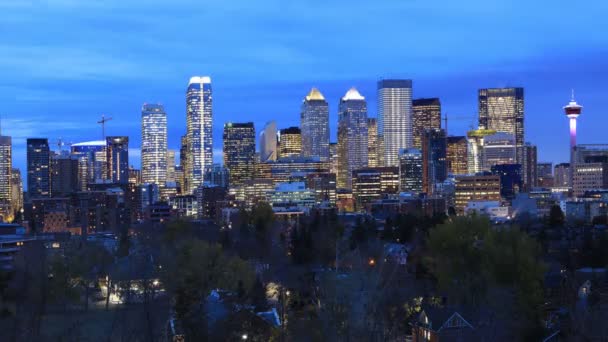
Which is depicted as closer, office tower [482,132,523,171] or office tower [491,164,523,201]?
office tower [491,164,523,201]

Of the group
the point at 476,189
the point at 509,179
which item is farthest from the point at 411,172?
the point at 476,189

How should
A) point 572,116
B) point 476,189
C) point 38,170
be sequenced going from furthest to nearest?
point 572,116 → point 38,170 → point 476,189

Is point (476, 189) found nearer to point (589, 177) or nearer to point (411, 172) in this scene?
point (411, 172)

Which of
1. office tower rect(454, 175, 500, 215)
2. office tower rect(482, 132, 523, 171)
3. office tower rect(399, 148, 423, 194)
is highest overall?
office tower rect(482, 132, 523, 171)

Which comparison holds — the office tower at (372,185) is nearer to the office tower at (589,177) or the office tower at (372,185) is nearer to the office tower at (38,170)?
the office tower at (589,177)

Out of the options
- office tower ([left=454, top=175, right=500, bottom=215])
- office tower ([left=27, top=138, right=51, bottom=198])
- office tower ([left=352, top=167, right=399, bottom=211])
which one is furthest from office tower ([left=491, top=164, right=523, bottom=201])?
office tower ([left=27, top=138, right=51, bottom=198])

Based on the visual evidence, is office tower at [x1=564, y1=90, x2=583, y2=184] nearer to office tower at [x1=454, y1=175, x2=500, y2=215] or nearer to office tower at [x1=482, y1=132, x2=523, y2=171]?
office tower at [x1=482, y1=132, x2=523, y2=171]
